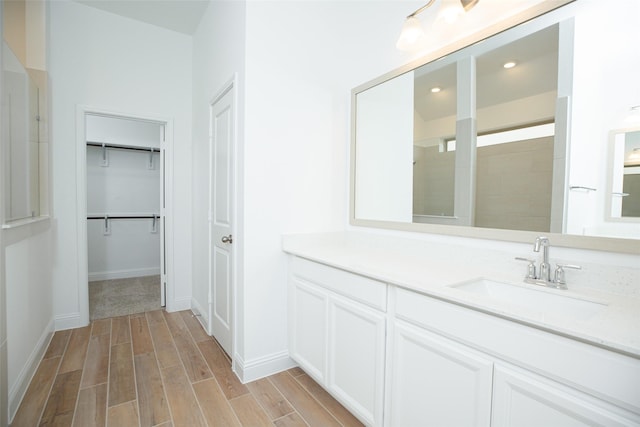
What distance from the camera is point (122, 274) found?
4570 mm

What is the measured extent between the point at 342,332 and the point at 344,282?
276mm

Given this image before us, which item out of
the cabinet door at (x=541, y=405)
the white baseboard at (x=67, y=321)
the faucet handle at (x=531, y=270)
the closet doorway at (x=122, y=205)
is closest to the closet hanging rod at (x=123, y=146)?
the closet doorway at (x=122, y=205)

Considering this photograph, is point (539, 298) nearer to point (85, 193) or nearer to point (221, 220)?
point (221, 220)

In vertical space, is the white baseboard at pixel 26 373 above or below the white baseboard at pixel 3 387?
below

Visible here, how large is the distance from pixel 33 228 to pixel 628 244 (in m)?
3.38

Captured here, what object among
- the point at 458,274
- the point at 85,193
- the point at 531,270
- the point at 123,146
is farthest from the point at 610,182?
the point at 123,146

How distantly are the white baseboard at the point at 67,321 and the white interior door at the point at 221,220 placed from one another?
1303mm

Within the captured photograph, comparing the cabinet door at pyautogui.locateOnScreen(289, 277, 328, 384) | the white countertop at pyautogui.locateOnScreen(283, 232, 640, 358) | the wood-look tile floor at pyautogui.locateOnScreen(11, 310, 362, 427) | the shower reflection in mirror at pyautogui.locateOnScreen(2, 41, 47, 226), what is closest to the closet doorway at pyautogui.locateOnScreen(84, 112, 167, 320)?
the wood-look tile floor at pyautogui.locateOnScreen(11, 310, 362, 427)

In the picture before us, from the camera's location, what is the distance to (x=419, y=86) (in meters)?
1.89

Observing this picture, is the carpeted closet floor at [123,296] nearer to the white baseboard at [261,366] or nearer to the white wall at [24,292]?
the white wall at [24,292]

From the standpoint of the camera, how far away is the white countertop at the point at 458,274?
852mm

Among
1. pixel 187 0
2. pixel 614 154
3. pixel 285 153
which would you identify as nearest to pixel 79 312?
pixel 285 153

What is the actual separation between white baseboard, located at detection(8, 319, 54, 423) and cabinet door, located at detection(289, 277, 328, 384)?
157cm

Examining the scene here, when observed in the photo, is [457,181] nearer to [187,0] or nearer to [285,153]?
[285,153]
